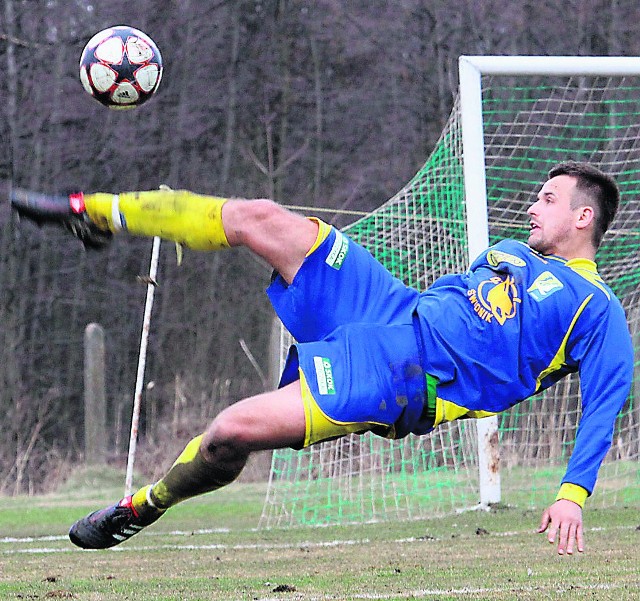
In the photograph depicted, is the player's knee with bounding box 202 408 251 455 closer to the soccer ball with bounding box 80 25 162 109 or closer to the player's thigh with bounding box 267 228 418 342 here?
the player's thigh with bounding box 267 228 418 342

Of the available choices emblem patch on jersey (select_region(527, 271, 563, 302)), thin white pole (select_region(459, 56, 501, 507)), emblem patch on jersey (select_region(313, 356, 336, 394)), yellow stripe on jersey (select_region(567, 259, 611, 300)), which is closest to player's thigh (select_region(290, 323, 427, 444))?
emblem patch on jersey (select_region(313, 356, 336, 394))

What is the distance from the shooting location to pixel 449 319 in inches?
182

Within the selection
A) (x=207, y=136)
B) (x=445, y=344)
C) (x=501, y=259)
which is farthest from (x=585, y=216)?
(x=207, y=136)

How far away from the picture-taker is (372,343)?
14.8ft

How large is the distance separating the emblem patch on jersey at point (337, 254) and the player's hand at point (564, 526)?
44.9 inches

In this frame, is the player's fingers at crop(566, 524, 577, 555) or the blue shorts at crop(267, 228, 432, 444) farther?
the blue shorts at crop(267, 228, 432, 444)

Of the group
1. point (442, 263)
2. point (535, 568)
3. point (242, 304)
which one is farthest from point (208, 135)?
point (535, 568)

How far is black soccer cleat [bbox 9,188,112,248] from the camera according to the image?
14.8 feet

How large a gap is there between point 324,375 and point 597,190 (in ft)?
4.85

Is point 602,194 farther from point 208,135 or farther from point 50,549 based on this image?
point 208,135

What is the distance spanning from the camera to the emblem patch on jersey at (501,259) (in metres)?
4.86

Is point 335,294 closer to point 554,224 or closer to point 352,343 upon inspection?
point 352,343

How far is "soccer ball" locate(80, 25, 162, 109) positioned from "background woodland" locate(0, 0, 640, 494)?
12.2m

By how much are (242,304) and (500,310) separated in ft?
50.3
